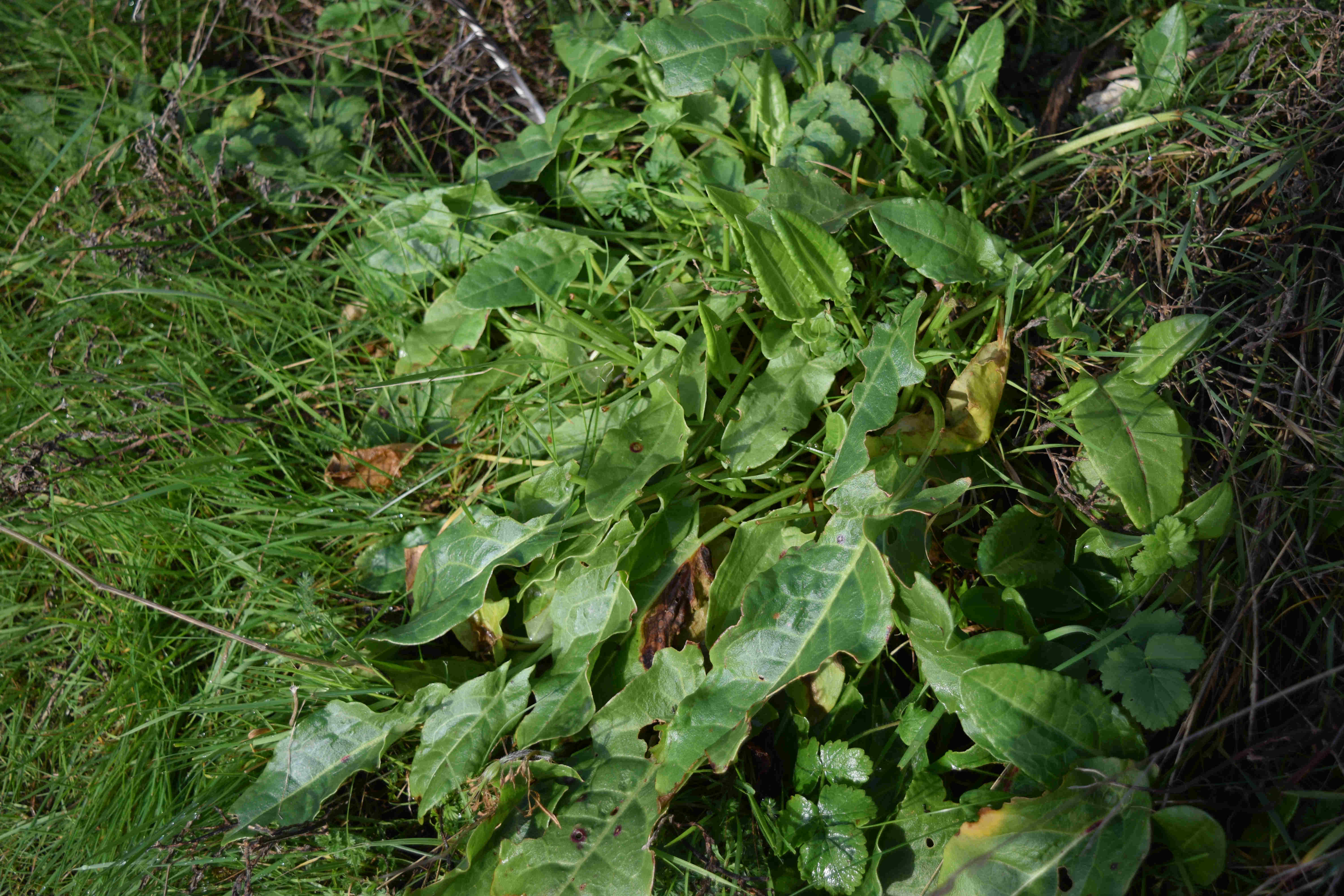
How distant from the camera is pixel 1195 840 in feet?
4.42

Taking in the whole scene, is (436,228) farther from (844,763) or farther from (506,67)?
(844,763)

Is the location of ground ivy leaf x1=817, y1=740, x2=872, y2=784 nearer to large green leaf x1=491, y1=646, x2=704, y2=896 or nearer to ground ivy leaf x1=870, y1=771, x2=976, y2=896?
ground ivy leaf x1=870, y1=771, x2=976, y2=896

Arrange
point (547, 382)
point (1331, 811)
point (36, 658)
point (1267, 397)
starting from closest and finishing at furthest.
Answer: point (1331, 811)
point (1267, 397)
point (547, 382)
point (36, 658)

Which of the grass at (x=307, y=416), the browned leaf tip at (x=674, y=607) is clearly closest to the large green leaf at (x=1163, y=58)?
the grass at (x=307, y=416)

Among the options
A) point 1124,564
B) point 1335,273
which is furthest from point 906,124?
point 1124,564

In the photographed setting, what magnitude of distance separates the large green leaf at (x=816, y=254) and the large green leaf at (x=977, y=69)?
0.56 meters

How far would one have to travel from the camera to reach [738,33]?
1928mm

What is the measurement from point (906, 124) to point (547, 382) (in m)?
1.00

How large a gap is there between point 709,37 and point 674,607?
1.24m

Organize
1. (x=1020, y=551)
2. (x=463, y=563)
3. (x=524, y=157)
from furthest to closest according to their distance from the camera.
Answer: (x=524, y=157), (x=463, y=563), (x=1020, y=551)

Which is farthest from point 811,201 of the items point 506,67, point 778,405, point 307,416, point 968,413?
point 307,416

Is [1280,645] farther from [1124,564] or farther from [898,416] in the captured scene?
[898,416]

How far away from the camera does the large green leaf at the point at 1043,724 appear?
1424mm

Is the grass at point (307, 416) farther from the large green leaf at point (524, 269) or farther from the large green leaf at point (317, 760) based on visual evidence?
the large green leaf at point (524, 269)
